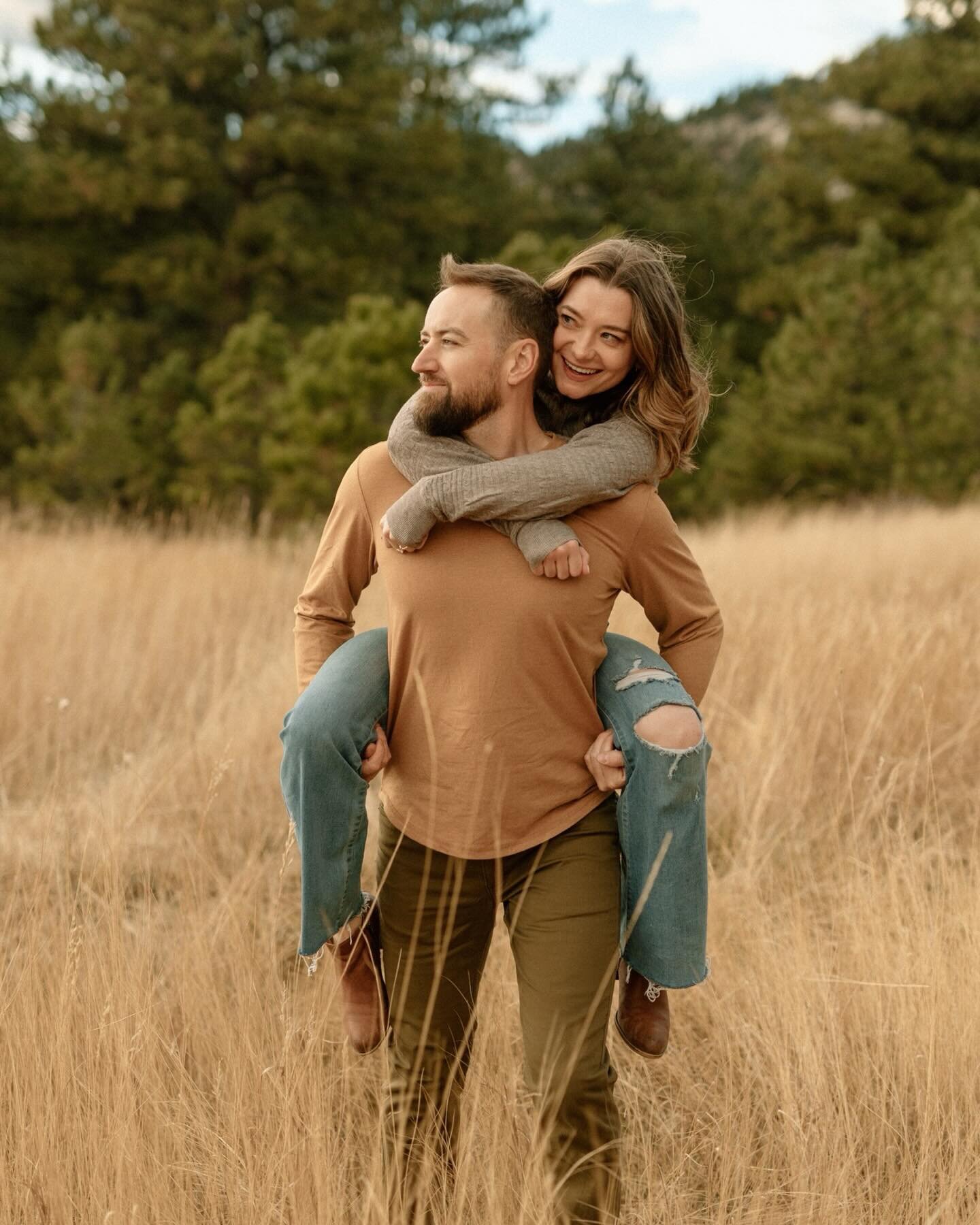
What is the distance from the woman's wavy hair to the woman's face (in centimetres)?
2

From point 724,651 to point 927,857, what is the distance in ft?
6.65

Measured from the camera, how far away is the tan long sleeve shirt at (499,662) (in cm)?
195

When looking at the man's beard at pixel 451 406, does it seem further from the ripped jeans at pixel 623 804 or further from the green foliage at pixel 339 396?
the green foliage at pixel 339 396

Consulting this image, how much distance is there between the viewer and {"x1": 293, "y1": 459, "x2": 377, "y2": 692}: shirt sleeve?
2.12 meters

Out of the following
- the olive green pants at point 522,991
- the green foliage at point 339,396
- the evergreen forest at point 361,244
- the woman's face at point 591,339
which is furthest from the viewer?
the evergreen forest at point 361,244

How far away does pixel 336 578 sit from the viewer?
2137 mm

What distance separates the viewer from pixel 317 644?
2143 mm

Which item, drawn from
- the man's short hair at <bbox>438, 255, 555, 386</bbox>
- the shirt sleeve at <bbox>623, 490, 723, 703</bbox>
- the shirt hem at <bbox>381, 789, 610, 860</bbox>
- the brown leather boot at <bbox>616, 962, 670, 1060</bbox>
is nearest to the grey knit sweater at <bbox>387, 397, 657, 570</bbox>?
the shirt sleeve at <bbox>623, 490, 723, 703</bbox>

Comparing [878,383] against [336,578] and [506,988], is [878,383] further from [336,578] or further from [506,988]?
[336,578]

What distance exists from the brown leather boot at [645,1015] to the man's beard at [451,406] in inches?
42.4

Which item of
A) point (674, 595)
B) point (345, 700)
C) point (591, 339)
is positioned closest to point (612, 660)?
point (674, 595)

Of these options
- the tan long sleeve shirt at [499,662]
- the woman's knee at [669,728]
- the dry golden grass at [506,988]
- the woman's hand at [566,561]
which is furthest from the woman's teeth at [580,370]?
the dry golden grass at [506,988]

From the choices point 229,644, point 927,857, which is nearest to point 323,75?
point 229,644

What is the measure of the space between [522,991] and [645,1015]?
0.93 ft
